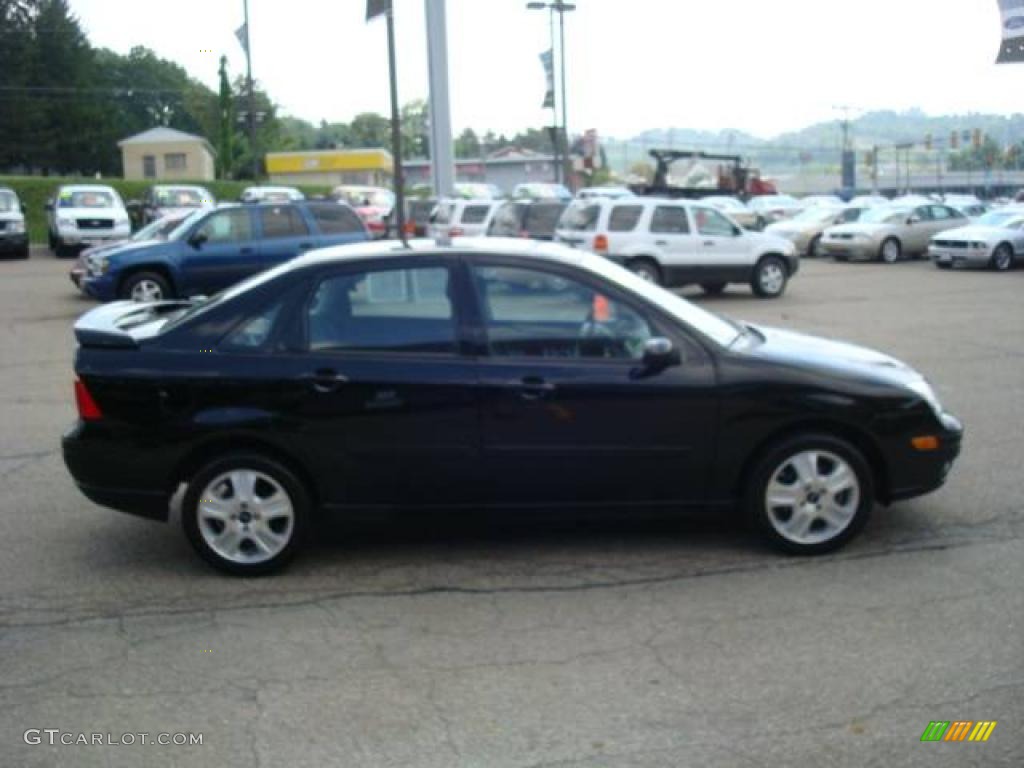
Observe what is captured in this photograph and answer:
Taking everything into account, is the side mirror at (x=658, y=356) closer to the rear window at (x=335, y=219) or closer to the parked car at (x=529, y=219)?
the rear window at (x=335, y=219)

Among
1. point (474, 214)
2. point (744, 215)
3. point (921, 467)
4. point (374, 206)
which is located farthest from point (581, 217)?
point (374, 206)

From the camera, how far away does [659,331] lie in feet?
17.9

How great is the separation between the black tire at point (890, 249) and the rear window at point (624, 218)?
11146 mm

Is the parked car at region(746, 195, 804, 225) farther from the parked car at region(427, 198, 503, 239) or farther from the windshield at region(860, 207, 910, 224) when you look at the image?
the parked car at region(427, 198, 503, 239)

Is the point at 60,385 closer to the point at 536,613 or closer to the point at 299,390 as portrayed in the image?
the point at 299,390

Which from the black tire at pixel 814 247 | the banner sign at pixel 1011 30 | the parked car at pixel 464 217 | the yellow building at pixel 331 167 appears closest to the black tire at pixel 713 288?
the parked car at pixel 464 217

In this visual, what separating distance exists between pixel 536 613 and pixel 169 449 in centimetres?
A: 195

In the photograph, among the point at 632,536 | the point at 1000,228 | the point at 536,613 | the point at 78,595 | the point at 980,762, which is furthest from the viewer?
the point at 1000,228

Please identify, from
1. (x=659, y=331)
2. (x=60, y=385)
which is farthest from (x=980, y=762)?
(x=60, y=385)

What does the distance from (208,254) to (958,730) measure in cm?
1378

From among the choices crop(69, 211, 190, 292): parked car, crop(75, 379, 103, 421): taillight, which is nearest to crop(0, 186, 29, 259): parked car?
crop(69, 211, 190, 292): parked car

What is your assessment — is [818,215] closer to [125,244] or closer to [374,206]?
[374,206]

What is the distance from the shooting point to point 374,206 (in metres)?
37.8

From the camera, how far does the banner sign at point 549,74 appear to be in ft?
126
